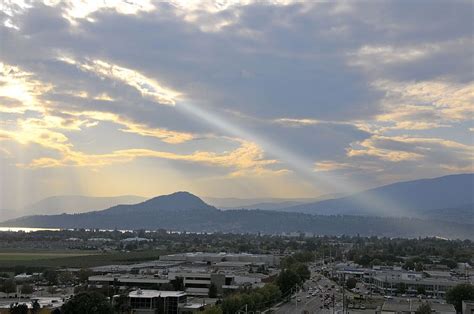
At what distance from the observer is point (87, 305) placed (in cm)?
1969

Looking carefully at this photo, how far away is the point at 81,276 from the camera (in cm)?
3691

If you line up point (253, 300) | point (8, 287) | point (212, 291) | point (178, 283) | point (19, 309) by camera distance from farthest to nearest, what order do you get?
point (178, 283) < point (8, 287) < point (212, 291) < point (253, 300) < point (19, 309)

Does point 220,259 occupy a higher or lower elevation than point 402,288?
higher

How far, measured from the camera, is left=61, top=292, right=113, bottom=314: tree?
64.4 feet

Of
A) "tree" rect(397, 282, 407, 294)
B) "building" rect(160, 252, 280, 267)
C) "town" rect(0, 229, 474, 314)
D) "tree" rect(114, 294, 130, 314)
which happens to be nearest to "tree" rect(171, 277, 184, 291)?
"town" rect(0, 229, 474, 314)

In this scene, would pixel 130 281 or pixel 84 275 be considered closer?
pixel 130 281

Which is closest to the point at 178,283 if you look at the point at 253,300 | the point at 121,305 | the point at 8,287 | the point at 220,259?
the point at 253,300

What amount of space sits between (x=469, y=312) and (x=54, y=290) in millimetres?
19960

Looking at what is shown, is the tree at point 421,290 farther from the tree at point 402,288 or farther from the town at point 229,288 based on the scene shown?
the tree at point 402,288

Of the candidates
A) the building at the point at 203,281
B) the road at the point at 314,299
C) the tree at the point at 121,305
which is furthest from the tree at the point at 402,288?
the tree at the point at 121,305

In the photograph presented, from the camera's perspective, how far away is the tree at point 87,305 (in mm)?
19625

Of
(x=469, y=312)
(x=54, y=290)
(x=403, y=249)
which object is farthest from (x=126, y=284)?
(x=403, y=249)

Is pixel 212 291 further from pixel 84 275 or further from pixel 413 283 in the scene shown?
pixel 413 283

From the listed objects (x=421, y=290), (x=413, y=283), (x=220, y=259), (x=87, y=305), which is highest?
(x=87, y=305)
